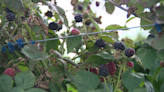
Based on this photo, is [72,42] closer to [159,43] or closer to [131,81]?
[131,81]

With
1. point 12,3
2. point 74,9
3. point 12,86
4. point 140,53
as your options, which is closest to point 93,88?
point 140,53

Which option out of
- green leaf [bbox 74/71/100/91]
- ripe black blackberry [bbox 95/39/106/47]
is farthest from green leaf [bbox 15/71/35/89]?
ripe black blackberry [bbox 95/39/106/47]

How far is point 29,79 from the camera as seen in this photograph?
0.82 m

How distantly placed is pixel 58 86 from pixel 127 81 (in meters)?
0.35

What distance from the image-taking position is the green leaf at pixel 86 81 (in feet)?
2.58

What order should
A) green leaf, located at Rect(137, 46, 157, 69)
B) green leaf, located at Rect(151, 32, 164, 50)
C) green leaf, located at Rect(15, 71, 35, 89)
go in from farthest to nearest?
green leaf, located at Rect(15, 71, 35, 89) → green leaf, located at Rect(137, 46, 157, 69) → green leaf, located at Rect(151, 32, 164, 50)

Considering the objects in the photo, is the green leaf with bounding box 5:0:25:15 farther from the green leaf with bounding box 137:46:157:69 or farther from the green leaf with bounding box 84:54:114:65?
the green leaf with bounding box 137:46:157:69

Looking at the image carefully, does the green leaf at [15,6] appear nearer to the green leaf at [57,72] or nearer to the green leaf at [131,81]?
the green leaf at [57,72]

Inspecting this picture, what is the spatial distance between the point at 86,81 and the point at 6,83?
1.21 ft

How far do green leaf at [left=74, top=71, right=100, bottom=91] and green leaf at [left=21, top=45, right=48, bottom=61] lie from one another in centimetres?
18

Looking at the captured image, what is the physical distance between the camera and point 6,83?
0.80 m

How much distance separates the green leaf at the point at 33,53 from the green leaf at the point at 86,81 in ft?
0.60

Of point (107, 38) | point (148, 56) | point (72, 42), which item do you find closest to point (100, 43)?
point (107, 38)

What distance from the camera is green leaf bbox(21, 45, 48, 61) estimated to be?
799 millimetres
